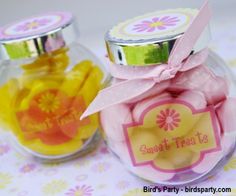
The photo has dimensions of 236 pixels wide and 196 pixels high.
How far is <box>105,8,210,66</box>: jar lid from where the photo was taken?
47 centimetres

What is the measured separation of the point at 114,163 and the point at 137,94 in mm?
150

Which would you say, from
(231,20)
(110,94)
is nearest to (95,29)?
(231,20)

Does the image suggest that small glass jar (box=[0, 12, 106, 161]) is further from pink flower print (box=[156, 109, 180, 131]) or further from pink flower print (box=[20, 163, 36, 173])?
pink flower print (box=[156, 109, 180, 131])

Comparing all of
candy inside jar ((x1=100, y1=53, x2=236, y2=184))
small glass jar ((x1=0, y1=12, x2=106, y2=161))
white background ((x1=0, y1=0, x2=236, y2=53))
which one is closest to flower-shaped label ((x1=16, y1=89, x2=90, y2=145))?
small glass jar ((x1=0, y1=12, x2=106, y2=161))

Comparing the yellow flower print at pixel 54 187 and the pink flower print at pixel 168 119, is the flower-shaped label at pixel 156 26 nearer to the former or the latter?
the pink flower print at pixel 168 119

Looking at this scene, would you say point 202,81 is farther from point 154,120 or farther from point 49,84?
point 49,84

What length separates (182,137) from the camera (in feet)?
1.62

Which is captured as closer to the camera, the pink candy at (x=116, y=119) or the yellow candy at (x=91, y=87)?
the pink candy at (x=116, y=119)

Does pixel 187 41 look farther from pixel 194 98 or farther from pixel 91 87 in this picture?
pixel 91 87

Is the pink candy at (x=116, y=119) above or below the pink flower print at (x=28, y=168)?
above

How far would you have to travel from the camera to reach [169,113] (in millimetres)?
487

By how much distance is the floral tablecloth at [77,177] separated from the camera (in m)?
0.53

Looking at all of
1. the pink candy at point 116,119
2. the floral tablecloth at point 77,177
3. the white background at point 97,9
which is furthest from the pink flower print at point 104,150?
the white background at point 97,9

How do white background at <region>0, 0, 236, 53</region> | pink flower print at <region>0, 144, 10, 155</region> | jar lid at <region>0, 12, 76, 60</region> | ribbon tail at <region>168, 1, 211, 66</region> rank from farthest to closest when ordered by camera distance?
white background at <region>0, 0, 236, 53</region> → pink flower print at <region>0, 144, 10, 155</region> → jar lid at <region>0, 12, 76, 60</region> → ribbon tail at <region>168, 1, 211, 66</region>
